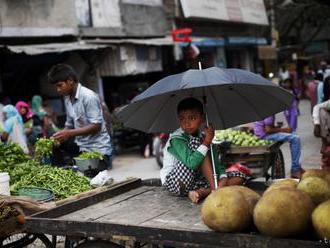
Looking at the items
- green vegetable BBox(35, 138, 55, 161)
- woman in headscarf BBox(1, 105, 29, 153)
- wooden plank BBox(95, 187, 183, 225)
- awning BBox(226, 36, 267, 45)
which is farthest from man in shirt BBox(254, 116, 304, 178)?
awning BBox(226, 36, 267, 45)

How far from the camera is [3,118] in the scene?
428 inches

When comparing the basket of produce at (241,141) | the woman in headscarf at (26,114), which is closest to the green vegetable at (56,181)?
the basket of produce at (241,141)

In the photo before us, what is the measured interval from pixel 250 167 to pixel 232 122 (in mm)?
2899

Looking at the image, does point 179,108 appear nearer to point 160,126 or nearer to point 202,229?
point 160,126

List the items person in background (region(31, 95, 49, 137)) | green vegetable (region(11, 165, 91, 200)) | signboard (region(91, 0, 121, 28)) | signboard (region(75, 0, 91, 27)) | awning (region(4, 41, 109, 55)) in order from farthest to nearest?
signboard (region(91, 0, 121, 28)) → signboard (region(75, 0, 91, 27)) → person in background (region(31, 95, 49, 137)) → awning (region(4, 41, 109, 55)) → green vegetable (region(11, 165, 91, 200))

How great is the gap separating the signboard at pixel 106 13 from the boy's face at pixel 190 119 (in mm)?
12232

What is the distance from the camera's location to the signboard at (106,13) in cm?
1612

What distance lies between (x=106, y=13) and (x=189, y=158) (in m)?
13.1

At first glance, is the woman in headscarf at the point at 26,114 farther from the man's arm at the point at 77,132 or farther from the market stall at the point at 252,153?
the man's arm at the point at 77,132

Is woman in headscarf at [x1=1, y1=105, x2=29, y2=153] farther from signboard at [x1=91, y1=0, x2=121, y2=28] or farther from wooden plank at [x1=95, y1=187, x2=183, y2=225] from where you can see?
wooden plank at [x1=95, y1=187, x2=183, y2=225]

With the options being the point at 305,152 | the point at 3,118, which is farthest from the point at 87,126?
the point at 305,152

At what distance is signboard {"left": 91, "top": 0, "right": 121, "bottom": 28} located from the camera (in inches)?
635

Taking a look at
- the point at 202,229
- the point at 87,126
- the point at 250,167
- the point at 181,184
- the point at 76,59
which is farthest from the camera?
the point at 76,59

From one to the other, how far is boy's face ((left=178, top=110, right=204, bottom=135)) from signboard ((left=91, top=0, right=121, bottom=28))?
40.1 feet
